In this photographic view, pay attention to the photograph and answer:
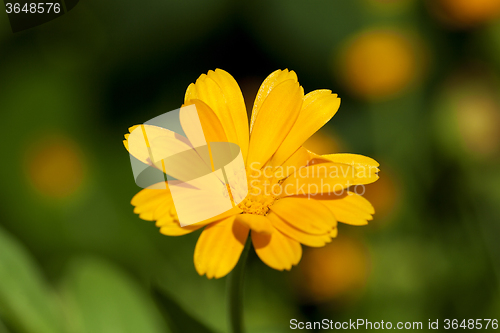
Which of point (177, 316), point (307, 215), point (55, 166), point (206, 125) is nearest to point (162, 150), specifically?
point (206, 125)

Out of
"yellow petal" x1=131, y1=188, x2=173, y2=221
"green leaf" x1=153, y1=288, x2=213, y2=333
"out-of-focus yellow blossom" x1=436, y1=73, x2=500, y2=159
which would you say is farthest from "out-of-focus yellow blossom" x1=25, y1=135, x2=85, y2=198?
"out-of-focus yellow blossom" x1=436, y1=73, x2=500, y2=159

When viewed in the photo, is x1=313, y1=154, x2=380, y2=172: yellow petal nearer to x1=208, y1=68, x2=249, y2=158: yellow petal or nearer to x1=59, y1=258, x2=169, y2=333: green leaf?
x1=208, y1=68, x2=249, y2=158: yellow petal

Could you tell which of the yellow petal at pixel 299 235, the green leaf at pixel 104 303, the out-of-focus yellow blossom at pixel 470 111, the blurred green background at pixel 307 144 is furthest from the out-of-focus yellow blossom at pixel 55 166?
the out-of-focus yellow blossom at pixel 470 111

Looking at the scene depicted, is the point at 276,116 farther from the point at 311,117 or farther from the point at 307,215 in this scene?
the point at 307,215

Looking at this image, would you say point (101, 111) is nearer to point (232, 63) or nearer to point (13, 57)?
point (13, 57)

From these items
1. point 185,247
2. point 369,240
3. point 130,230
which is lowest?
point 369,240

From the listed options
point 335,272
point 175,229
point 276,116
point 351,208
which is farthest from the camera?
point 335,272

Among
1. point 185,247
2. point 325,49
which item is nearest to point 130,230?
point 185,247
